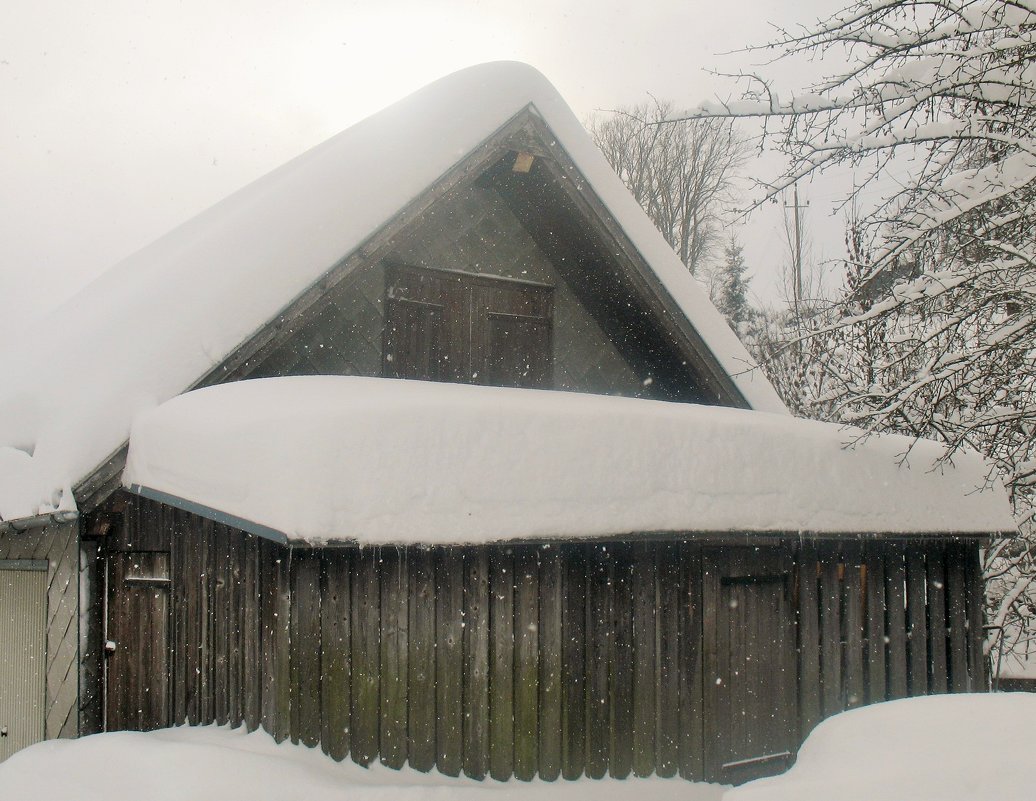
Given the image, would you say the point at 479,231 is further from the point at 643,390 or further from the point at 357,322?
the point at 643,390

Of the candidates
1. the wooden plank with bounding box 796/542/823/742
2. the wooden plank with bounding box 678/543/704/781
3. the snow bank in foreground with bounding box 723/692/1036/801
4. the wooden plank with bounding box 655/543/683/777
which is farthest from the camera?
the wooden plank with bounding box 796/542/823/742

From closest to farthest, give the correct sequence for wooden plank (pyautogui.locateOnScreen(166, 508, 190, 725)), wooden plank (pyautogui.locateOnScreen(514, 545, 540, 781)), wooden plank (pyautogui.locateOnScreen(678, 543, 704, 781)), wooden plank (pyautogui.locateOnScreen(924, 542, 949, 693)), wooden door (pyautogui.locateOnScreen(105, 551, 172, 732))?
wooden plank (pyautogui.locateOnScreen(514, 545, 540, 781)), wooden plank (pyautogui.locateOnScreen(678, 543, 704, 781)), wooden plank (pyautogui.locateOnScreen(166, 508, 190, 725)), wooden door (pyautogui.locateOnScreen(105, 551, 172, 732)), wooden plank (pyautogui.locateOnScreen(924, 542, 949, 693))

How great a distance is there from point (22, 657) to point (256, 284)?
12.7ft

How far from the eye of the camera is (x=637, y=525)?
5.52 m

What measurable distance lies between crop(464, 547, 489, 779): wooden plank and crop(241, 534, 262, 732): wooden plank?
133cm

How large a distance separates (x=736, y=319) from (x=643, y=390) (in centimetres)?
2156

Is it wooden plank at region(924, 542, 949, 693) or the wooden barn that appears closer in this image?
the wooden barn

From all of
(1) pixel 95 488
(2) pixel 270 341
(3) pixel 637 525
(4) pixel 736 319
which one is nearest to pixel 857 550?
(3) pixel 637 525

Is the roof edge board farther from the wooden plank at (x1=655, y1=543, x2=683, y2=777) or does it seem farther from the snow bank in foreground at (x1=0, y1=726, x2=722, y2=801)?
the snow bank in foreground at (x1=0, y1=726, x2=722, y2=801)

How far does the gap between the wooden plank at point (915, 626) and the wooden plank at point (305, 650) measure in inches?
201

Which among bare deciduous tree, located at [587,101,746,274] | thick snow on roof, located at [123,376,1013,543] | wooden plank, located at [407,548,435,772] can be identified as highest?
bare deciduous tree, located at [587,101,746,274]

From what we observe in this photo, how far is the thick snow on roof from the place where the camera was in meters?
4.65

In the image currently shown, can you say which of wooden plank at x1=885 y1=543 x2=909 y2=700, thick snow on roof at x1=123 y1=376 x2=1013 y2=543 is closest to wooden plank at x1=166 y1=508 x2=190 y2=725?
thick snow on roof at x1=123 y1=376 x2=1013 y2=543

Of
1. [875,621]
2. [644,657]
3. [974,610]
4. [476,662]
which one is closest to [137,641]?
[476,662]
